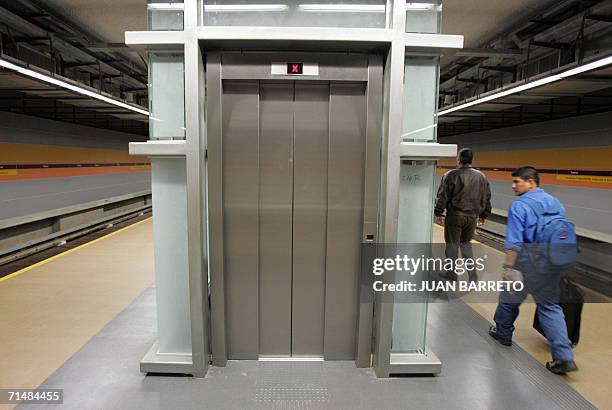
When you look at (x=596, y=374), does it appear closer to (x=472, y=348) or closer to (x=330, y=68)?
(x=472, y=348)

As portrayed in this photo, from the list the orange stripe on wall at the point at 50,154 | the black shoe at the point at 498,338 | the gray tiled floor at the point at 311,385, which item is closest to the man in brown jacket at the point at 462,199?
the black shoe at the point at 498,338

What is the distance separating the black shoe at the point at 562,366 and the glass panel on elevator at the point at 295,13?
116 inches

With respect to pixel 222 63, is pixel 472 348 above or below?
below

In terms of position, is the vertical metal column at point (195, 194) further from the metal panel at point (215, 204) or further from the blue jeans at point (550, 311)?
the blue jeans at point (550, 311)

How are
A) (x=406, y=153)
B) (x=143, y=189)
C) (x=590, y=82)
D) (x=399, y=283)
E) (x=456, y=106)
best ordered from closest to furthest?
1. (x=406, y=153)
2. (x=399, y=283)
3. (x=590, y=82)
4. (x=456, y=106)
5. (x=143, y=189)

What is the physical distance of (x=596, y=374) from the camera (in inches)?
114

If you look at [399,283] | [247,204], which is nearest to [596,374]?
[399,283]

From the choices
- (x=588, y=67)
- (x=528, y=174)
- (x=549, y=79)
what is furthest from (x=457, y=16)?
(x=528, y=174)

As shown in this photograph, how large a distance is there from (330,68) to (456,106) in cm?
582

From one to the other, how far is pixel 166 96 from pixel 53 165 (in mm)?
7785

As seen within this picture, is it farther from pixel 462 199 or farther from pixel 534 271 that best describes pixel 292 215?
pixel 462 199

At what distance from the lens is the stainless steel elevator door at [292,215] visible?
110 inches

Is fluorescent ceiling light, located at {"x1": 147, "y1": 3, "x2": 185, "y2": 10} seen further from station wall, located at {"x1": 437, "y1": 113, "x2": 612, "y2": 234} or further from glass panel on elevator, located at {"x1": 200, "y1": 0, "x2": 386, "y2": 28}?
station wall, located at {"x1": 437, "y1": 113, "x2": 612, "y2": 234}

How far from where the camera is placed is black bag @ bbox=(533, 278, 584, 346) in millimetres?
3074
